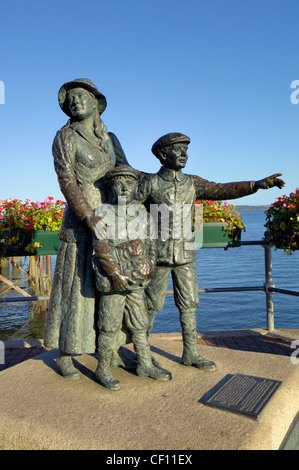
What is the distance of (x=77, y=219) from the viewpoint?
329cm

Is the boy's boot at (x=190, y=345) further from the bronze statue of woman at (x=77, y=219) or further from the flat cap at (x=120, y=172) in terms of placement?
the flat cap at (x=120, y=172)

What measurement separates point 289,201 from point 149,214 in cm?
235

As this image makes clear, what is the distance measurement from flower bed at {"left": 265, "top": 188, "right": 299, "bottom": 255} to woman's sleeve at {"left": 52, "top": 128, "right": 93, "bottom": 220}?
2.72 m

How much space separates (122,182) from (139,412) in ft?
5.80

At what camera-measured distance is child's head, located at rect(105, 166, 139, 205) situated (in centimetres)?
301

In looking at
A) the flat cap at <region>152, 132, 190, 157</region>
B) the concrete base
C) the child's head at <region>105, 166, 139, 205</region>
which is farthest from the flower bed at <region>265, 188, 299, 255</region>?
the child's head at <region>105, 166, 139, 205</region>

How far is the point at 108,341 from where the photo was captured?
3.11m

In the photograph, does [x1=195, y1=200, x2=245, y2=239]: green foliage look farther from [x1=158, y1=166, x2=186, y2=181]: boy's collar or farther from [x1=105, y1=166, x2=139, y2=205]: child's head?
[x1=105, y1=166, x2=139, y2=205]: child's head

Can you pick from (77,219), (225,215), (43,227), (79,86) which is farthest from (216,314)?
(79,86)

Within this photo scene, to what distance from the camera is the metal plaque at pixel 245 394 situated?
2.61 meters

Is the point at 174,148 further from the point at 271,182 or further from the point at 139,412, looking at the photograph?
the point at 139,412

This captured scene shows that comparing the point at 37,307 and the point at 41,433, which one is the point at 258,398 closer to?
the point at 41,433

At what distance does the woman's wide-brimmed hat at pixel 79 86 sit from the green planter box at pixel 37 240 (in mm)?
1968

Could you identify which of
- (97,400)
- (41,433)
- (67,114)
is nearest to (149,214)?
(67,114)
